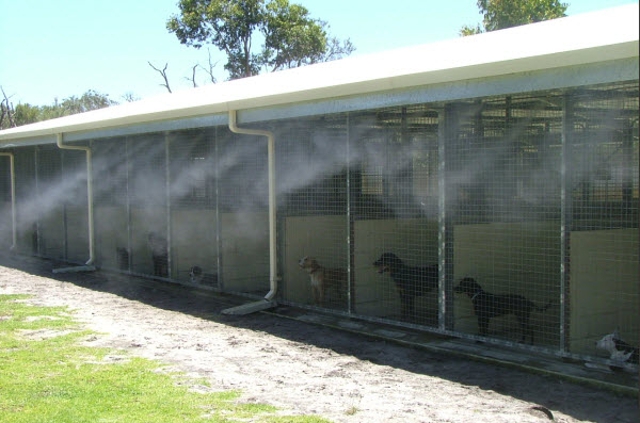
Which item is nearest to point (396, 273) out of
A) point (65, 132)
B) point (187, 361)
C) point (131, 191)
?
point (187, 361)

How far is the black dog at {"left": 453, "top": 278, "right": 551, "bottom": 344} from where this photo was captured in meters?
6.16

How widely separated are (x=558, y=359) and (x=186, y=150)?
6.18 metres

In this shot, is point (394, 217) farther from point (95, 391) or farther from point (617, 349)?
point (95, 391)

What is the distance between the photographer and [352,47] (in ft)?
125

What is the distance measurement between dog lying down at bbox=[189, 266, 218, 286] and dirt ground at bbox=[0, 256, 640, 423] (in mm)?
1069

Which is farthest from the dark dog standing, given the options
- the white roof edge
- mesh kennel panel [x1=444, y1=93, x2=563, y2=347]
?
mesh kennel panel [x1=444, y1=93, x2=563, y2=347]

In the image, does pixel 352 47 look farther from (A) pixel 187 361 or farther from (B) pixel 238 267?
(A) pixel 187 361

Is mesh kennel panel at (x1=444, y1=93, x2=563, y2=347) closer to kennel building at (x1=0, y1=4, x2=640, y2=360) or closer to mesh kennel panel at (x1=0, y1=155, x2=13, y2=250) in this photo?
kennel building at (x1=0, y1=4, x2=640, y2=360)

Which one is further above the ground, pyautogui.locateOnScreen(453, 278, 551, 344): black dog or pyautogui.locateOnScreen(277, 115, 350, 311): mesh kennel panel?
pyautogui.locateOnScreen(277, 115, 350, 311): mesh kennel panel

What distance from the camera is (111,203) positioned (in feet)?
38.2

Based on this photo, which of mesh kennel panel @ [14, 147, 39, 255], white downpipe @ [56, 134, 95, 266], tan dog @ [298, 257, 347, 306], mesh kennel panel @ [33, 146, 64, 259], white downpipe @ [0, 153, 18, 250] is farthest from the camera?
white downpipe @ [0, 153, 18, 250]

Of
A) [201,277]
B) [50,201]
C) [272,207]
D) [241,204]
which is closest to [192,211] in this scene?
[201,277]

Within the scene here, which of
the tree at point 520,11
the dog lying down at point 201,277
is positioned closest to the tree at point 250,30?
the tree at point 520,11

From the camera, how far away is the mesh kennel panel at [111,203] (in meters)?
11.4
